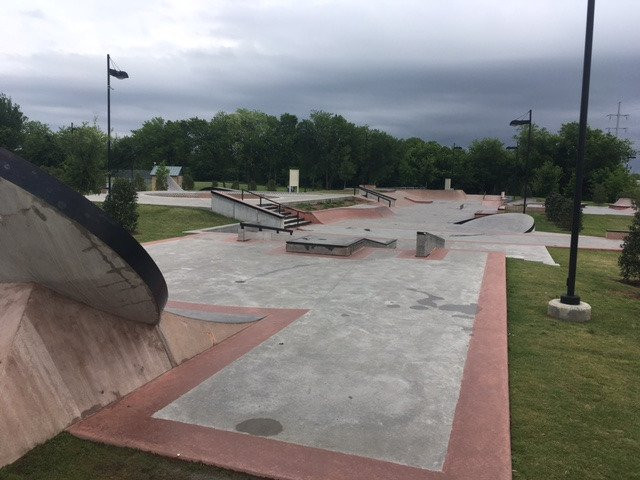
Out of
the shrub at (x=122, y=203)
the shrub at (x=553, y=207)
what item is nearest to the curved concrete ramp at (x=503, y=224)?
the shrub at (x=553, y=207)

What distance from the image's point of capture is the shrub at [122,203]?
18188mm

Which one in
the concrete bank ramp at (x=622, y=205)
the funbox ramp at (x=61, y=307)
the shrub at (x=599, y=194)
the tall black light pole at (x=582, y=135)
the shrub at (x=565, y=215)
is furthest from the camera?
the shrub at (x=599, y=194)

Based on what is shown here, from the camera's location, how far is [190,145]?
280ft

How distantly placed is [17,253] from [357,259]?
1076 cm

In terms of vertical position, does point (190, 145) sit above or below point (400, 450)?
above

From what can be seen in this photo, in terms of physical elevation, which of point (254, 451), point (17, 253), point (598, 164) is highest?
point (598, 164)

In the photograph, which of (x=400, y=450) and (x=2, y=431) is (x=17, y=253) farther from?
(x=400, y=450)

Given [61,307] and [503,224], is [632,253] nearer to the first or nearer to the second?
[61,307]

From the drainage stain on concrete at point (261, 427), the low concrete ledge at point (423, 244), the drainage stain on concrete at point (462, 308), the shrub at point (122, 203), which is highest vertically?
the shrub at point (122, 203)

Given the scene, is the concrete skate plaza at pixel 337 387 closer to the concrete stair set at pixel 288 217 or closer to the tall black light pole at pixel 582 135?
the tall black light pole at pixel 582 135

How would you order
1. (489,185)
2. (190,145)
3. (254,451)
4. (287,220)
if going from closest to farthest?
(254,451), (287,220), (489,185), (190,145)

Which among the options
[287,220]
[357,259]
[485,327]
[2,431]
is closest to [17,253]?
[2,431]

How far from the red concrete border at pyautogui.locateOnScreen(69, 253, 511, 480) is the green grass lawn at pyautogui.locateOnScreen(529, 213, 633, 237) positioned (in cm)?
2464

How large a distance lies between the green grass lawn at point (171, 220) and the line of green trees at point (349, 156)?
97.9ft
